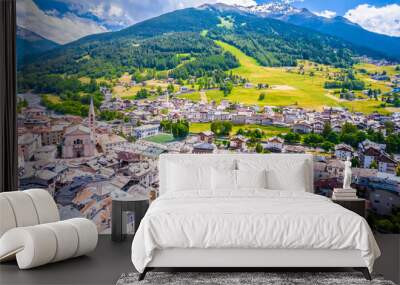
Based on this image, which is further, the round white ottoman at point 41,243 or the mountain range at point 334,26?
the mountain range at point 334,26

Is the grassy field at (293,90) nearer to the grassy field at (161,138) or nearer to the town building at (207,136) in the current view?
the town building at (207,136)

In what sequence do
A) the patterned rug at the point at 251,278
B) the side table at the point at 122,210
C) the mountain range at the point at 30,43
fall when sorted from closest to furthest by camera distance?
the patterned rug at the point at 251,278 < the side table at the point at 122,210 < the mountain range at the point at 30,43

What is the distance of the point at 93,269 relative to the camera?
528 centimetres

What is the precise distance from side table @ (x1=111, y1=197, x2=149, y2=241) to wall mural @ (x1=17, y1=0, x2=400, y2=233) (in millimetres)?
700

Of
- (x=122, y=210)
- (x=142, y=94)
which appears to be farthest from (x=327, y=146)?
(x=122, y=210)

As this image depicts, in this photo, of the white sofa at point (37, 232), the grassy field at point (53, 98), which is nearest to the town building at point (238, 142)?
the grassy field at point (53, 98)

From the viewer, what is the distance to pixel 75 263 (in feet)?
18.0

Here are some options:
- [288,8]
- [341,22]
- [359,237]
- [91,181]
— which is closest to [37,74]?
[91,181]

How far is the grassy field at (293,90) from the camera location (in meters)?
7.35

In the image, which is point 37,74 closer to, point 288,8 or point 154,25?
point 154,25

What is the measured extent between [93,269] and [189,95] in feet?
9.35

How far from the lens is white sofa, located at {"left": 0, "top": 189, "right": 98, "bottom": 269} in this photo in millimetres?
5180

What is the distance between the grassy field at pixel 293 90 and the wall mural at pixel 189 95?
13 mm

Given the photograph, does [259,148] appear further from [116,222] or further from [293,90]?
[116,222]
